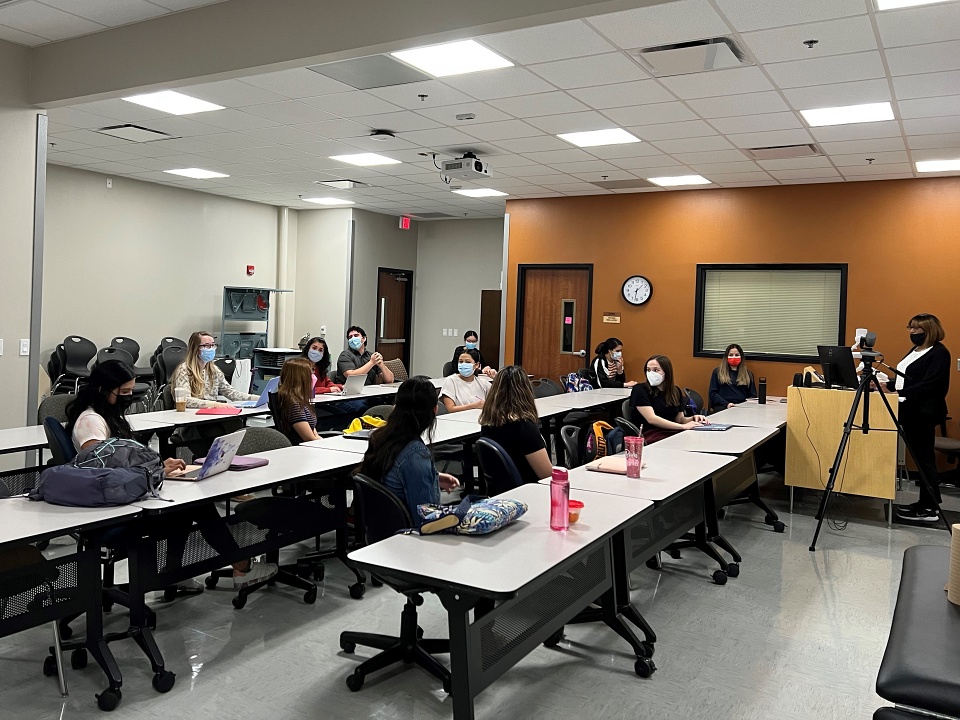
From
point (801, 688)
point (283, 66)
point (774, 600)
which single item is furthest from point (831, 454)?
point (283, 66)

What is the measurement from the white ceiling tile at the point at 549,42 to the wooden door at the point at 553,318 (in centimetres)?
539

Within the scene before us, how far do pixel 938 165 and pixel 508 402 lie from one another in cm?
579

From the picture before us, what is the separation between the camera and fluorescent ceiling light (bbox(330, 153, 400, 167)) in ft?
26.6

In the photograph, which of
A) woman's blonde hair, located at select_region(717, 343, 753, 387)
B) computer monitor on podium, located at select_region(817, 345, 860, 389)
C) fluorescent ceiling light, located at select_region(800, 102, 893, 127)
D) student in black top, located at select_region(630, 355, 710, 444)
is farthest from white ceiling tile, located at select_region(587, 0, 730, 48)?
woman's blonde hair, located at select_region(717, 343, 753, 387)

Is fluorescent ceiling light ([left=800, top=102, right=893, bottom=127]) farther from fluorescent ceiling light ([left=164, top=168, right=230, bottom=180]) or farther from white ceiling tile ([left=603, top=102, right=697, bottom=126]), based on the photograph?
fluorescent ceiling light ([left=164, top=168, right=230, bottom=180])

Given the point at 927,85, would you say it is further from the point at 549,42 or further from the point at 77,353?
the point at 77,353

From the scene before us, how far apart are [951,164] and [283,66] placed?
6303mm

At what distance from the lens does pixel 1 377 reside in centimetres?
579

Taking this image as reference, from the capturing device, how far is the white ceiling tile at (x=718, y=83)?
4.99 m

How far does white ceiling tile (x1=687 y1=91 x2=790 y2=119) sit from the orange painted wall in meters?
3.16

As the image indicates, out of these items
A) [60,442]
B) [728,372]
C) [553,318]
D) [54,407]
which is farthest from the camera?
[553,318]

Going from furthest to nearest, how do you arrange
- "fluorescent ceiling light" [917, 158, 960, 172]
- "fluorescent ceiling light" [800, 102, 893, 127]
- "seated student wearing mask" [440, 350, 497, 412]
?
"fluorescent ceiling light" [917, 158, 960, 172]
"seated student wearing mask" [440, 350, 497, 412]
"fluorescent ceiling light" [800, 102, 893, 127]

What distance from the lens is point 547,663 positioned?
3303 millimetres

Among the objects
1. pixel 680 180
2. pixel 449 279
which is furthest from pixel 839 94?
pixel 449 279
